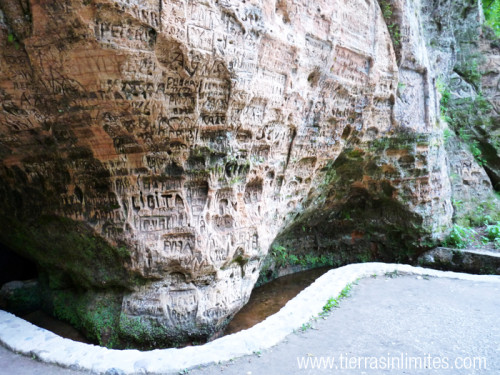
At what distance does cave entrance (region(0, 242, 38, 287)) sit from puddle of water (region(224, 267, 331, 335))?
4292 mm

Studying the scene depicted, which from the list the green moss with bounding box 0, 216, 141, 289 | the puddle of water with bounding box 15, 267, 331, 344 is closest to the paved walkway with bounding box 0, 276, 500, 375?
the green moss with bounding box 0, 216, 141, 289

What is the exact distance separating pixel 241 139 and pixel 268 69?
32.5 inches

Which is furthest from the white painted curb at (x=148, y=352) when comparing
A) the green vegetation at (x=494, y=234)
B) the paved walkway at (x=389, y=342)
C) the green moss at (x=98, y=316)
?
the green vegetation at (x=494, y=234)

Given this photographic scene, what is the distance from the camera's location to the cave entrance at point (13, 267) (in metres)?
7.00

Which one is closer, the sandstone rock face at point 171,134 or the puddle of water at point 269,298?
the sandstone rock face at point 171,134

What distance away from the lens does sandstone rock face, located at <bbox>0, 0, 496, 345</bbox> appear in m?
3.06

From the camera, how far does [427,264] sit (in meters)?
7.05

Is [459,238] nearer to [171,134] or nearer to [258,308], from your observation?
[258,308]

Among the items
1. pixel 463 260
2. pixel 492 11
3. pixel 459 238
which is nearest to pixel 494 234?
pixel 459 238

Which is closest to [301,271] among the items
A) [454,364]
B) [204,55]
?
[454,364]

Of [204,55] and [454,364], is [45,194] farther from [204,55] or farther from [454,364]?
[454,364]

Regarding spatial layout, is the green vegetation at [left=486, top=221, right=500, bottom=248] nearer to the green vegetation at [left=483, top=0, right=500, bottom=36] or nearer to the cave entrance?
the green vegetation at [left=483, top=0, right=500, bottom=36]

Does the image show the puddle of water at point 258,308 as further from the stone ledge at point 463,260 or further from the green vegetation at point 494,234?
the green vegetation at point 494,234

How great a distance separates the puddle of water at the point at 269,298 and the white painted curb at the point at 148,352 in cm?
176
